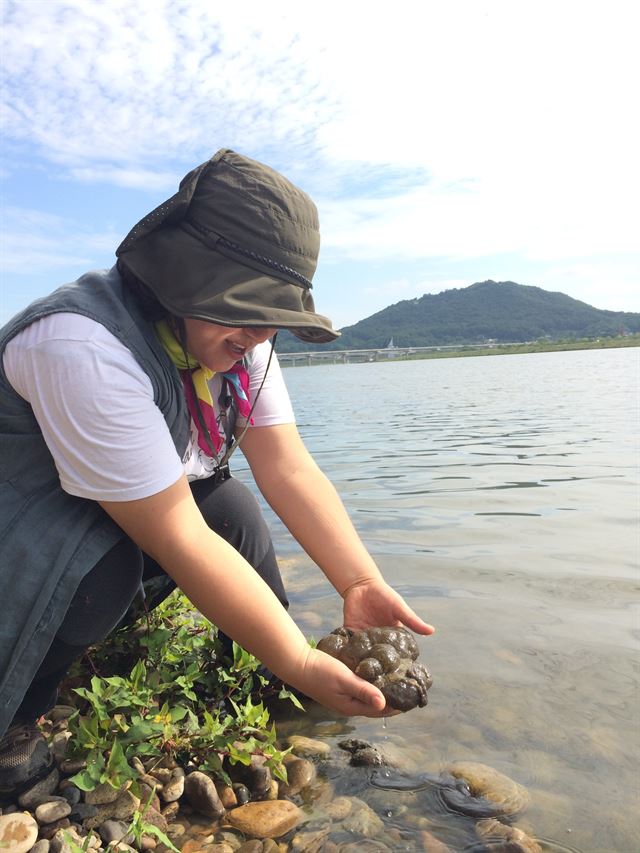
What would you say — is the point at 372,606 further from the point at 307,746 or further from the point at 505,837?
the point at 505,837

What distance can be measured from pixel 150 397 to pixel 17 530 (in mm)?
531

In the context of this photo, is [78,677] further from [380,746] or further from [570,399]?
[570,399]

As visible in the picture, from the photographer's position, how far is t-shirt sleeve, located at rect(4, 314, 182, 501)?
1.97 metres

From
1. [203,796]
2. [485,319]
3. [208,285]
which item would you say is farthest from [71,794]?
[485,319]

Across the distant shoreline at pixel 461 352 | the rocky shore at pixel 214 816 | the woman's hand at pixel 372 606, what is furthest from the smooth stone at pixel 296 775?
the distant shoreline at pixel 461 352

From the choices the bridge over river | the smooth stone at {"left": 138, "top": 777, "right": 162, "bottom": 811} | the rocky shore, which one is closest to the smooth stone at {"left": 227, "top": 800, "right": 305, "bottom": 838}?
the rocky shore

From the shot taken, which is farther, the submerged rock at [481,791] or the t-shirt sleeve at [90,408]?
the submerged rock at [481,791]

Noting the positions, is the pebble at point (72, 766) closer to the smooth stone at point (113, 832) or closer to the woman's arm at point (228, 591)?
the smooth stone at point (113, 832)

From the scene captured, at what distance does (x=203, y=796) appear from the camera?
2416mm

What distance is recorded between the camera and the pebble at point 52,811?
7.14 ft

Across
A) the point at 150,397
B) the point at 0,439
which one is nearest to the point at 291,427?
the point at 150,397

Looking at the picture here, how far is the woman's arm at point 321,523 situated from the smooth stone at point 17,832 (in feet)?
4.07

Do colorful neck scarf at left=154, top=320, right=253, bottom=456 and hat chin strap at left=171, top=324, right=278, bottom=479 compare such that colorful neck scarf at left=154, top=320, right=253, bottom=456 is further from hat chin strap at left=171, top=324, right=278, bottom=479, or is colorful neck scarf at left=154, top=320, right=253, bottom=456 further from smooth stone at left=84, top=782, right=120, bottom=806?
smooth stone at left=84, top=782, right=120, bottom=806

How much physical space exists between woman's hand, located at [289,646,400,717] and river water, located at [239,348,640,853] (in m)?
0.61
